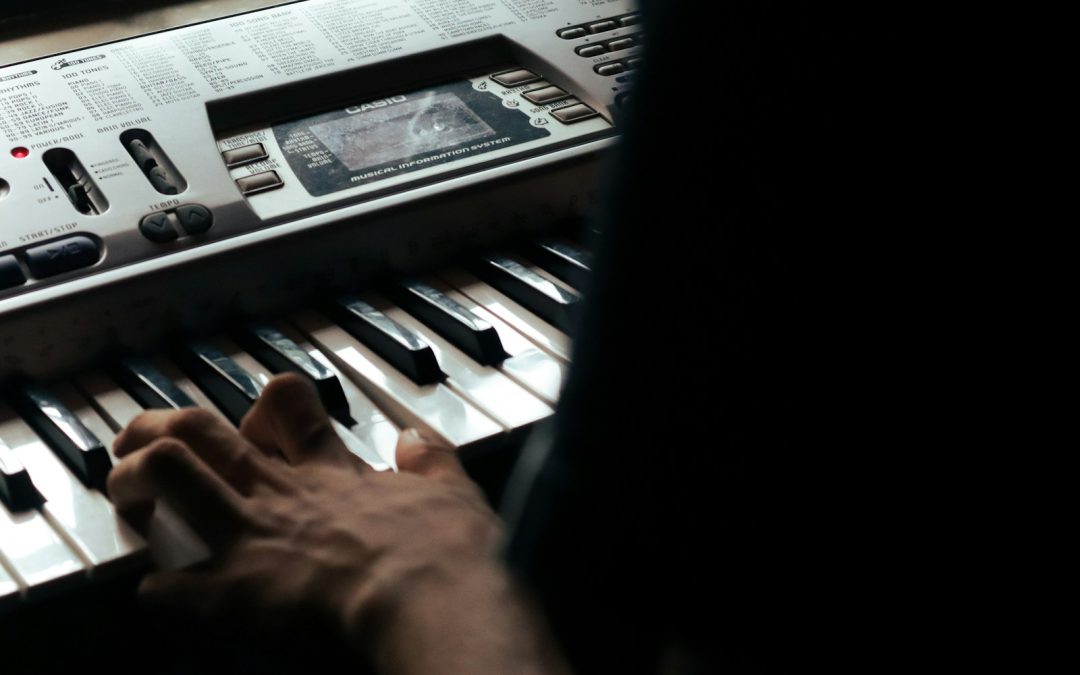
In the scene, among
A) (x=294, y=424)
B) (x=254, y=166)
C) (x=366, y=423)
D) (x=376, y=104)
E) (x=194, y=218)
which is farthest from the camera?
(x=376, y=104)

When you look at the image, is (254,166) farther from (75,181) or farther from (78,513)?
(78,513)

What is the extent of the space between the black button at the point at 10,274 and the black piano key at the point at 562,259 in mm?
496

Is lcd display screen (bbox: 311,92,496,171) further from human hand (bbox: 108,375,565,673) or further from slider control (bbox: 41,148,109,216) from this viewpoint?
human hand (bbox: 108,375,565,673)

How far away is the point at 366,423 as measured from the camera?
108 centimetres

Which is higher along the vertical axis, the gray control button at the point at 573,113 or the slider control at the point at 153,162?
the gray control button at the point at 573,113

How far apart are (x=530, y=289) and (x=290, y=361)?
25cm

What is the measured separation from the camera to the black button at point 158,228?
1171 mm

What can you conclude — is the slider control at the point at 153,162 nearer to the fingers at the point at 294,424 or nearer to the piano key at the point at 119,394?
the piano key at the point at 119,394

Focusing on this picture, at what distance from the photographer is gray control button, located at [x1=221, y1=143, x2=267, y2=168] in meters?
1.29

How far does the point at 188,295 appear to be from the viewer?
118 centimetres

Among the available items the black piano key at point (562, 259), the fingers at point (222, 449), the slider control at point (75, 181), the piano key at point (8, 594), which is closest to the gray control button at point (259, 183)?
the slider control at point (75, 181)

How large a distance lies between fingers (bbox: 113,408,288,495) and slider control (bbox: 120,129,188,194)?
360 mm

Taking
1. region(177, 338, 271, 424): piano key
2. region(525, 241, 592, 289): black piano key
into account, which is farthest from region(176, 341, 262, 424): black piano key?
region(525, 241, 592, 289): black piano key

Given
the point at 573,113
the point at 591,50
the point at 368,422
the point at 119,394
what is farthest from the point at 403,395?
the point at 591,50
